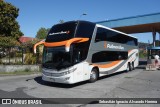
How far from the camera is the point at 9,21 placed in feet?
117

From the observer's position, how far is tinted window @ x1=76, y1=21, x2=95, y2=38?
13.7 metres

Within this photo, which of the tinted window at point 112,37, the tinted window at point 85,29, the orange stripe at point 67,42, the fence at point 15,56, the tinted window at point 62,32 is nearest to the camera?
the orange stripe at point 67,42

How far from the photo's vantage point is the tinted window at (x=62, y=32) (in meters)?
13.4

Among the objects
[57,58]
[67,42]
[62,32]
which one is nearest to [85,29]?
[62,32]

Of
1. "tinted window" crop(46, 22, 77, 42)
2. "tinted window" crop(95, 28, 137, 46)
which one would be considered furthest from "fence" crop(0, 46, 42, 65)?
"tinted window" crop(46, 22, 77, 42)

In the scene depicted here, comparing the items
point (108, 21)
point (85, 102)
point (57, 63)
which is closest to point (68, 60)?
point (57, 63)

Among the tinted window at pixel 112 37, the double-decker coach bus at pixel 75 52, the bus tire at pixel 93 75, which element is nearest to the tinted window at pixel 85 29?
the double-decker coach bus at pixel 75 52

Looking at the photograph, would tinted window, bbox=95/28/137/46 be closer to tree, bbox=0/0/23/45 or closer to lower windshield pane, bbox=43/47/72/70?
lower windshield pane, bbox=43/47/72/70

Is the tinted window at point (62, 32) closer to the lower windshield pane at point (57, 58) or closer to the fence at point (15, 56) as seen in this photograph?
the lower windshield pane at point (57, 58)

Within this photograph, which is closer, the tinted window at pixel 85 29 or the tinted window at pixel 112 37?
the tinted window at pixel 85 29

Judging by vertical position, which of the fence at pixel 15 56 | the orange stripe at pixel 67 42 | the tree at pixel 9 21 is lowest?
the fence at pixel 15 56

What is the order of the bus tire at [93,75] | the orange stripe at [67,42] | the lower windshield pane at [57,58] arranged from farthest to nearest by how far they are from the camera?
the bus tire at [93,75] < the lower windshield pane at [57,58] < the orange stripe at [67,42]

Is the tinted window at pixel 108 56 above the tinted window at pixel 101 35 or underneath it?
underneath

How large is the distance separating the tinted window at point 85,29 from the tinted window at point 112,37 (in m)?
0.93
